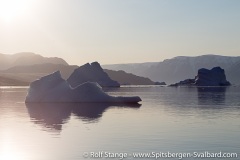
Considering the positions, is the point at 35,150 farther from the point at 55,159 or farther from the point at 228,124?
the point at 228,124

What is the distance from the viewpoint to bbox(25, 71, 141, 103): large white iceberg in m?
56.7

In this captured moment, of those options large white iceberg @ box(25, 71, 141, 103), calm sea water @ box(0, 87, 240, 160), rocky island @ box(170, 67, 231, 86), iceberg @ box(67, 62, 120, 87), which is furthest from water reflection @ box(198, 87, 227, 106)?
rocky island @ box(170, 67, 231, 86)

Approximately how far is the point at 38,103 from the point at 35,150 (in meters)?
38.7

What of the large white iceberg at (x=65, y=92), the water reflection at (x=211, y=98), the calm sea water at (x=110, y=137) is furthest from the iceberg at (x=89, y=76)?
the calm sea water at (x=110, y=137)

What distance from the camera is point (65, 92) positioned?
5781cm

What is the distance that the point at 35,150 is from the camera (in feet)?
68.2

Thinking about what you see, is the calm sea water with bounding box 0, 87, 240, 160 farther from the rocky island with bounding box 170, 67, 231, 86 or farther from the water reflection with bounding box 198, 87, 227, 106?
the rocky island with bounding box 170, 67, 231, 86

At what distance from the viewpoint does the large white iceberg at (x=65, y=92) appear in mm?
56656

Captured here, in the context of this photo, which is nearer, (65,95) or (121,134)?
(121,134)

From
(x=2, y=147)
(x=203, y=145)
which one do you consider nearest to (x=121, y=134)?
(x=203, y=145)

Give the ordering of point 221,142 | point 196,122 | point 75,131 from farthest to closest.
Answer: point 196,122 < point 75,131 < point 221,142

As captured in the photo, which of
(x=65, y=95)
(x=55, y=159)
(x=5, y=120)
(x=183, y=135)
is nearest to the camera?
(x=55, y=159)

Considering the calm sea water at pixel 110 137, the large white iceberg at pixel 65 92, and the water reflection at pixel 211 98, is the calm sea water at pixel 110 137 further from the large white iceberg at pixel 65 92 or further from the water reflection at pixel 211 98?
the water reflection at pixel 211 98

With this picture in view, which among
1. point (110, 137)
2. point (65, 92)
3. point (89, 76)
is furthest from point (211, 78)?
point (110, 137)
